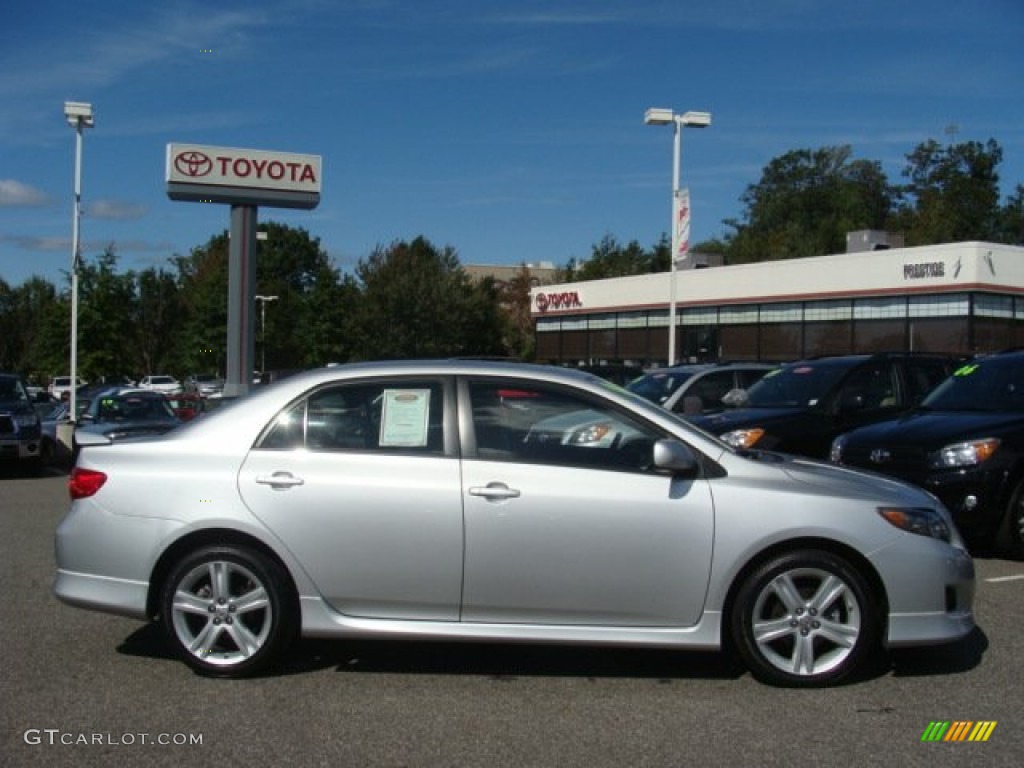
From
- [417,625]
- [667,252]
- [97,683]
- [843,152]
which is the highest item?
[843,152]

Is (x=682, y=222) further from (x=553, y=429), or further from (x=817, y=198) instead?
(x=817, y=198)

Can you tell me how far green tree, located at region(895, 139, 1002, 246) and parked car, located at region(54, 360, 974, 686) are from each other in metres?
63.8

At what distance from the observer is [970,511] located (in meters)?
8.14

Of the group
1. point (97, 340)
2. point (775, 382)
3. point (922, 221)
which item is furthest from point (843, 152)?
point (775, 382)

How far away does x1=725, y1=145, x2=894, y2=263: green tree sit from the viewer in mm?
86188

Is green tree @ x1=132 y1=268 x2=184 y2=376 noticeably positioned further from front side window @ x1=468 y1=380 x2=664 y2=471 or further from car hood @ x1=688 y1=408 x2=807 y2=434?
front side window @ x1=468 y1=380 x2=664 y2=471

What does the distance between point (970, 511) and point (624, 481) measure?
14.3 feet

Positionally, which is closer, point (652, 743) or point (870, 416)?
point (652, 743)

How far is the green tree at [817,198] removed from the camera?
283 feet

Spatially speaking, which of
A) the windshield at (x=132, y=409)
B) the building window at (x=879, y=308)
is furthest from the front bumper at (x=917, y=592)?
the building window at (x=879, y=308)

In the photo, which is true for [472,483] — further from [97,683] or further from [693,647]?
[97,683]

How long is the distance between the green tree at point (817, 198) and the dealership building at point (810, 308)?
37.1m

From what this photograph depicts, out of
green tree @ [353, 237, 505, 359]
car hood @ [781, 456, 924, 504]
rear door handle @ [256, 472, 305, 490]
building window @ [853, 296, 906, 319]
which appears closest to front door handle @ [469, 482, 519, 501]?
rear door handle @ [256, 472, 305, 490]

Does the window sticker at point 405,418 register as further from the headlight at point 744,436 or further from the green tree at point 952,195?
the green tree at point 952,195
